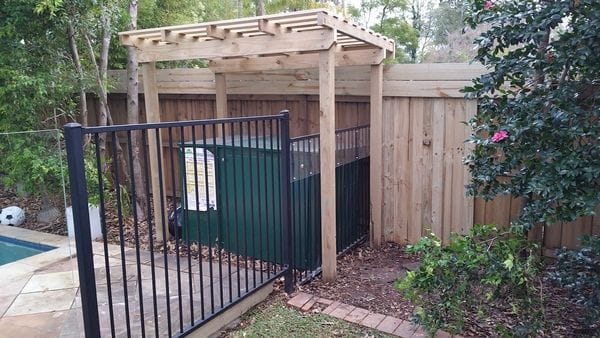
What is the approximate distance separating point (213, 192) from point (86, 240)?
164cm

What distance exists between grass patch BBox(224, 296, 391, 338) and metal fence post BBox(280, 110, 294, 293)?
31cm

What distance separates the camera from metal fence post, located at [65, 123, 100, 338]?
69.9 inches

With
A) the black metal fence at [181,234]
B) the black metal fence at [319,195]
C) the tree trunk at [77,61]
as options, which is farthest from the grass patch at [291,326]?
the tree trunk at [77,61]

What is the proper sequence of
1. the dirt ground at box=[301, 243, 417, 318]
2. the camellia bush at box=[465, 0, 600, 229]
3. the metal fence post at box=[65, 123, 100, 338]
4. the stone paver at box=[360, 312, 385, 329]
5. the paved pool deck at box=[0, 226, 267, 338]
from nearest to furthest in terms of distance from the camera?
1. the metal fence post at box=[65, 123, 100, 338]
2. the camellia bush at box=[465, 0, 600, 229]
3. the paved pool deck at box=[0, 226, 267, 338]
4. the stone paver at box=[360, 312, 385, 329]
5. the dirt ground at box=[301, 243, 417, 318]

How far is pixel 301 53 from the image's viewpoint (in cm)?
392

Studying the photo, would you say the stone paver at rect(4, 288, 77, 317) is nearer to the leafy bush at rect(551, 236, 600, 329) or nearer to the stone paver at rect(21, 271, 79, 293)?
the stone paver at rect(21, 271, 79, 293)

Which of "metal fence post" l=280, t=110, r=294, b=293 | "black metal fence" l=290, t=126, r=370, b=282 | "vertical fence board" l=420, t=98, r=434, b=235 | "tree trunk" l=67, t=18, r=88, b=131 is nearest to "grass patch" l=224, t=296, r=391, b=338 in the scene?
"metal fence post" l=280, t=110, r=294, b=293

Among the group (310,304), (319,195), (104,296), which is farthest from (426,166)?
(104,296)

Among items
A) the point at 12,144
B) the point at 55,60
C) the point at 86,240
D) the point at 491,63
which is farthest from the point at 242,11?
the point at 86,240

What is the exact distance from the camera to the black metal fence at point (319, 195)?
11.3 ft

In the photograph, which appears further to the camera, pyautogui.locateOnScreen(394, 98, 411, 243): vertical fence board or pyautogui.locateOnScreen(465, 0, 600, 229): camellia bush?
pyautogui.locateOnScreen(394, 98, 411, 243): vertical fence board

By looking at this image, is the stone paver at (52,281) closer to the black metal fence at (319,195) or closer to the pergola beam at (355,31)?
the black metal fence at (319,195)

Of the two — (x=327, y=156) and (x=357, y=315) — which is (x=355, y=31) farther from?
(x=357, y=315)

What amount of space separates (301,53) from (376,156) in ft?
3.75
